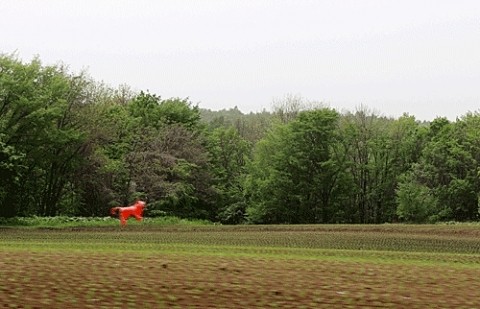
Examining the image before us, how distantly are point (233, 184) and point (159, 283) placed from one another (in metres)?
58.0

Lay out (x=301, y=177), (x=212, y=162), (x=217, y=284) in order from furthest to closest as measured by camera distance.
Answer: (x=212, y=162)
(x=301, y=177)
(x=217, y=284)

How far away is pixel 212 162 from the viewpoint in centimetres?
6731

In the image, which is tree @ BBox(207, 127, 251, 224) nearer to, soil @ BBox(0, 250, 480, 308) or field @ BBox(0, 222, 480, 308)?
field @ BBox(0, 222, 480, 308)

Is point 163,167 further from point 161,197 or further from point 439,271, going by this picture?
point 439,271

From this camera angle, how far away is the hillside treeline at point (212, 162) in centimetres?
4847

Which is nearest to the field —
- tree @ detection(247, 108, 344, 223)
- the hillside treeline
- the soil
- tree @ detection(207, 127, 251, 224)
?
the soil

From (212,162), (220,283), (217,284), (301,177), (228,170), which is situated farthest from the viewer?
(228,170)

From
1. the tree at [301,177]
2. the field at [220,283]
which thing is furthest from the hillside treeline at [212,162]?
the field at [220,283]

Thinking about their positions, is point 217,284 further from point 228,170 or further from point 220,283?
point 228,170

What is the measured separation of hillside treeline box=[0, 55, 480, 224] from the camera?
4847cm

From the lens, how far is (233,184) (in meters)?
70.1

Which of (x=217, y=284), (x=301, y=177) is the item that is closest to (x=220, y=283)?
(x=217, y=284)

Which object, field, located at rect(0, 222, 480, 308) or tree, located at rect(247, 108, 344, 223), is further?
tree, located at rect(247, 108, 344, 223)

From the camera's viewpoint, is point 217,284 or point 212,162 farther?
point 212,162
